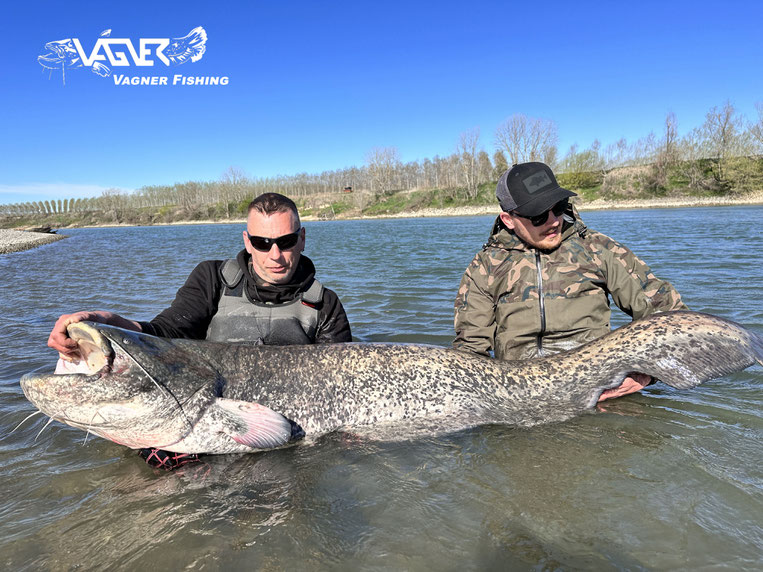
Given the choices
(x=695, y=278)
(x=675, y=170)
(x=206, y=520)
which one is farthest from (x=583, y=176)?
(x=206, y=520)

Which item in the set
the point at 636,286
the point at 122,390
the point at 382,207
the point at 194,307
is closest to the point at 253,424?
the point at 122,390

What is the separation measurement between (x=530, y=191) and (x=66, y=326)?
347 cm

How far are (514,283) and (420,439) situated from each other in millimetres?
1652

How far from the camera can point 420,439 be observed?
370cm

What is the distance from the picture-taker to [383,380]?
3.74 m

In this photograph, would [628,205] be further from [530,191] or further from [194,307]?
[194,307]

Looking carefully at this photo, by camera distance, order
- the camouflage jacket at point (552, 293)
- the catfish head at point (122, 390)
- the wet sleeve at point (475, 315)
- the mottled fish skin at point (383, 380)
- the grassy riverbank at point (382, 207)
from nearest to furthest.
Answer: the catfish head at point (122, 390)
the mottled fish skin at point (383, 380)
the camouflage jacket at point (552, 293)
the wet sleeve at point (475, 315)
the grassy riverbank at point (382, 207)

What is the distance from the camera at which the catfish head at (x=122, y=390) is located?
3.05 m

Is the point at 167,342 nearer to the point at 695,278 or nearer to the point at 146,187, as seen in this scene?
the point at 695,278

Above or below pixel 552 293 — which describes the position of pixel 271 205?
above

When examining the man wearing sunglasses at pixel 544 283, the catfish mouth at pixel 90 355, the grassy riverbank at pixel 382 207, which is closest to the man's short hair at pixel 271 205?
the catfish mouth at pixel 90 355

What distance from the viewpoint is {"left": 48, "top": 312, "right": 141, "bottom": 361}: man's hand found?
280cm

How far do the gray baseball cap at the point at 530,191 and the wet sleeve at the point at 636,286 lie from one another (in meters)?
0.76

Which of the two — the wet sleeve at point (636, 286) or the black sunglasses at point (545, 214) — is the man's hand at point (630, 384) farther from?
the black sunglasses at point (545, 214)
